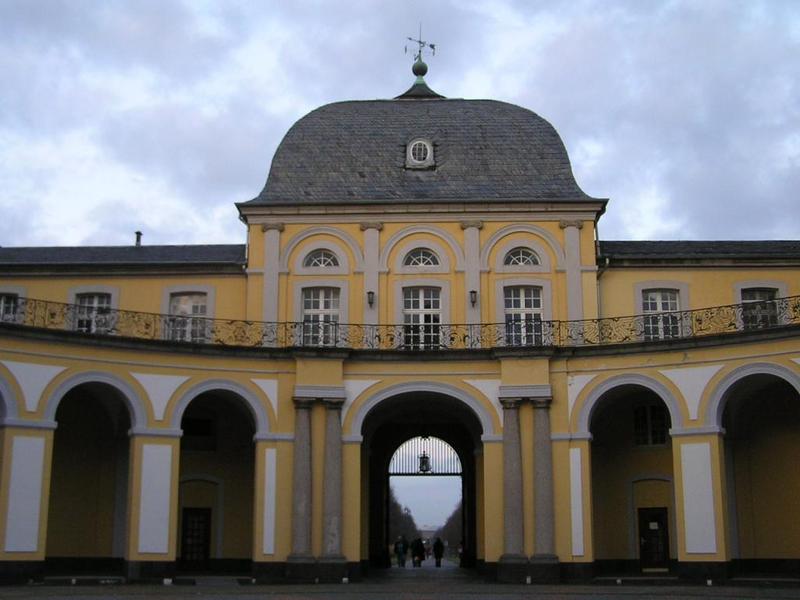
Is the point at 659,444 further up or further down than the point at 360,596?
further up

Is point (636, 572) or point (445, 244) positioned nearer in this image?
point (636, 572)

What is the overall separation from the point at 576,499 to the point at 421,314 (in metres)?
7.56

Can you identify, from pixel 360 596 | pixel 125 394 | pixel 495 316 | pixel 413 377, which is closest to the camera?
pixel 360 596

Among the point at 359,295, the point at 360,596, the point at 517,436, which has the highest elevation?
the point at 359,295

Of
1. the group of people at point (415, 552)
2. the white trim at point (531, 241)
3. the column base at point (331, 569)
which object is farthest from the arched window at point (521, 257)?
the group of people at point (415, 552)

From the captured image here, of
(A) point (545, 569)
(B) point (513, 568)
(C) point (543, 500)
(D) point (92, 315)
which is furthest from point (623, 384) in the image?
(D) point (92, 315)

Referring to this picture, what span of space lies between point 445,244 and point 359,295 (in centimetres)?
310

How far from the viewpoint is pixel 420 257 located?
3412cm

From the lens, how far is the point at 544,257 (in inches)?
1329

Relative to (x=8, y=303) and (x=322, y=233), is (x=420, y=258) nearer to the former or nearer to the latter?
(x=322, y=233)

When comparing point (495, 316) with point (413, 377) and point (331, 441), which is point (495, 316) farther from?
point (331, 441)

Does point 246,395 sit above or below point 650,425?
above

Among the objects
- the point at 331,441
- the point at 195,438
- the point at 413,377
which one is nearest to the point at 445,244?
the point at 413,377

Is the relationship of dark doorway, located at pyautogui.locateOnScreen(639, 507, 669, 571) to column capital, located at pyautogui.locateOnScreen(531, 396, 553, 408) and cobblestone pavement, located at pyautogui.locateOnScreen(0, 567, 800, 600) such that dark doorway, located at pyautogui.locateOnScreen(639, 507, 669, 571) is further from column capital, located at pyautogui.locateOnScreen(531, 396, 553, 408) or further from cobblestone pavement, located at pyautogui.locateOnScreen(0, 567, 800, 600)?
column capital, located at pyautogui.locateOnScreen(531, 396, 553, 408)
